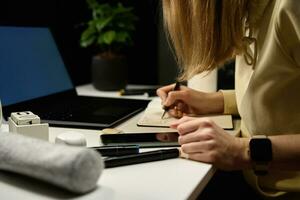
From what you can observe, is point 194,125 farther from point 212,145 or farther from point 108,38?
point 108,38

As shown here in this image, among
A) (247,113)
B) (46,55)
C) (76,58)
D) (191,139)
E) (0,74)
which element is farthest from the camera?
(76,58)

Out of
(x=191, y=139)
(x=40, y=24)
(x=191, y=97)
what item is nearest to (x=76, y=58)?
(x=40, y=24)

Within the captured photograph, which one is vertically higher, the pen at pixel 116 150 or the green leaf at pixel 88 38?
the green leaf at pixel 88 38

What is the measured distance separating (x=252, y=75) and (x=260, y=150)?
17 centimetres

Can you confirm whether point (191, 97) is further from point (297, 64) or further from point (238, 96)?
point (297, 64)

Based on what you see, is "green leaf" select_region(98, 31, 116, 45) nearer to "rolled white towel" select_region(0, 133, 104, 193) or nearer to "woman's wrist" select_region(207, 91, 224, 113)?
"woman's wrist" select_region(207, 91, 224, 113)

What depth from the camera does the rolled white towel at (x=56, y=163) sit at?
17.1 inches

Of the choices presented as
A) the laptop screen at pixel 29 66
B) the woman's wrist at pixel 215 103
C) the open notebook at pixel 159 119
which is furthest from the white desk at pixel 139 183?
the laptop screen at pixel 29 66

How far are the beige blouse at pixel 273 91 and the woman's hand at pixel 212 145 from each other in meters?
0.13

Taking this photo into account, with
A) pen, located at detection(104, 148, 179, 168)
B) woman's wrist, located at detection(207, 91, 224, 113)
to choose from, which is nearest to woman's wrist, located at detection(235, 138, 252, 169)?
pen, located at detection(104, 148, 179, 168)

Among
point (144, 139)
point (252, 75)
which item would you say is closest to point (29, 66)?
point (144, 139)

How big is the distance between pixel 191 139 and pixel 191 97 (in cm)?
32

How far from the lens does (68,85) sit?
119 centimetres

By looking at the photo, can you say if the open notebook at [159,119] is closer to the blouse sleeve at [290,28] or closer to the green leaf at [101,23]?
the blouse sleeve at [290,28]
